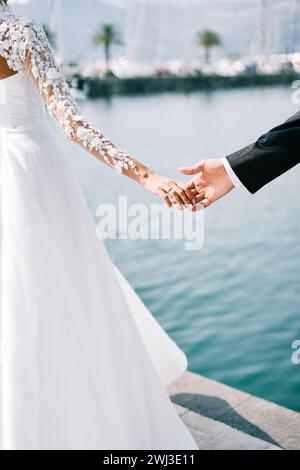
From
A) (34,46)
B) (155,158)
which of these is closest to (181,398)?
(34,46)

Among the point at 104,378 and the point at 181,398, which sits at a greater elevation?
the point at 104,378

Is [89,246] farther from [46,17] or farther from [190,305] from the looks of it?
[190,305]

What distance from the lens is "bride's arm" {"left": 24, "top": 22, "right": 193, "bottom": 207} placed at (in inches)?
81.1

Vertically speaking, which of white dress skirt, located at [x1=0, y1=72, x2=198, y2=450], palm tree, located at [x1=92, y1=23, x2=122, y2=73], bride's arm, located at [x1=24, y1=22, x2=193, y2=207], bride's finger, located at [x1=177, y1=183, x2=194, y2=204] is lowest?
white dress skirt, located at [x1=0, y1=72, x2=198, y2=450]

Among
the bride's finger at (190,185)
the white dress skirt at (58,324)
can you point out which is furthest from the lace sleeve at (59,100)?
the bride's finger at (190,185)

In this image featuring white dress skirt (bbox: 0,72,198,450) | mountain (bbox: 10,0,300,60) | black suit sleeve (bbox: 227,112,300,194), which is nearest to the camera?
white dress skirt (bbox: 0,72,198,450)

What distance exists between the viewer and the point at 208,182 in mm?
2541

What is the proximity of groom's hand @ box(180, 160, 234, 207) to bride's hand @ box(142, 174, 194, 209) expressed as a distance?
19 cm

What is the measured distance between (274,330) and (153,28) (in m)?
44.2

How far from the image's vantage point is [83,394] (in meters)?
2.11

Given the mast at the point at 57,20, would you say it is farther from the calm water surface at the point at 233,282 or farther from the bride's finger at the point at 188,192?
the calm water surface at the point at 233,282

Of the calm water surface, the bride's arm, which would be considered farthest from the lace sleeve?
the calm water surface

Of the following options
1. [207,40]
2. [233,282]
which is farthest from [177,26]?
[233,282]

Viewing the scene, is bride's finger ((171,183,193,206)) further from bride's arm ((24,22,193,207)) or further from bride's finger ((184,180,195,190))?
bride's finger ((184,180,195,190))
